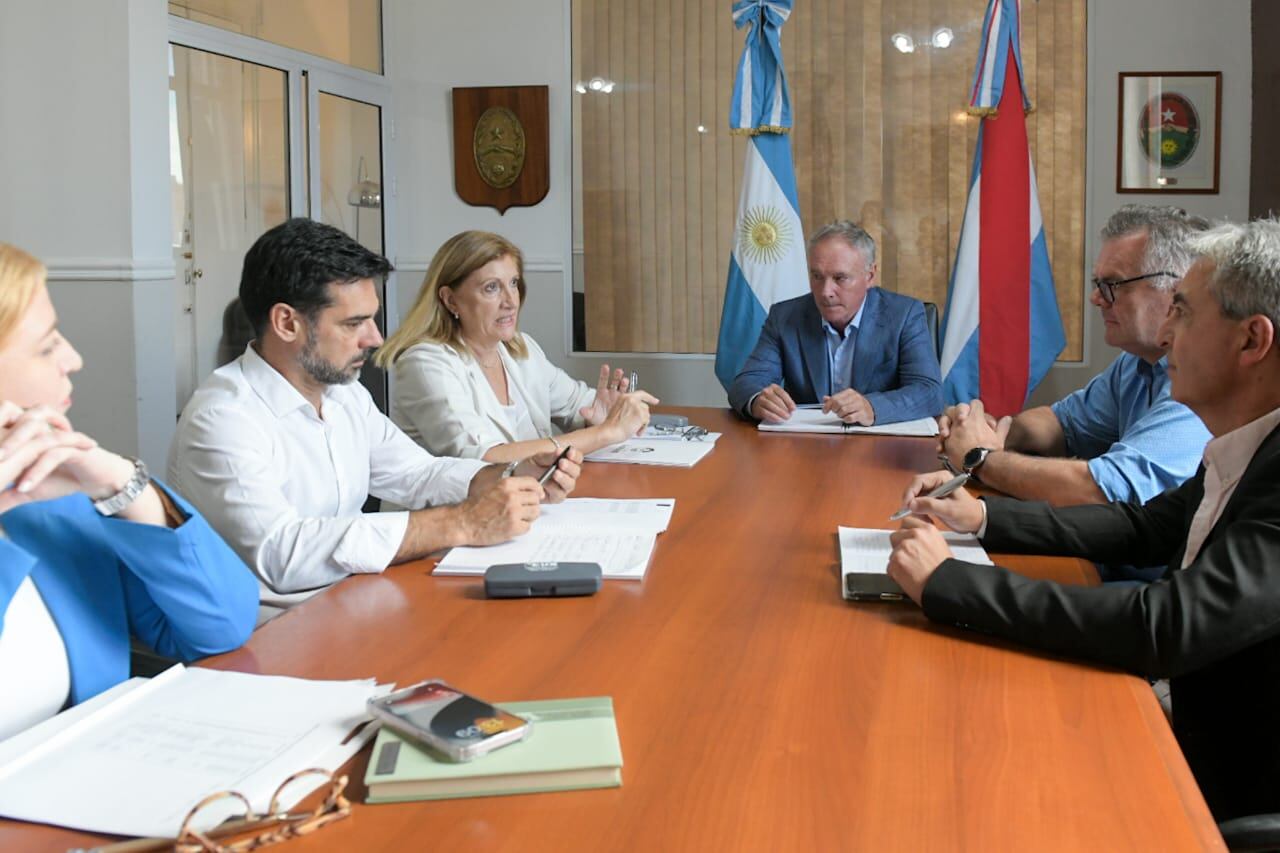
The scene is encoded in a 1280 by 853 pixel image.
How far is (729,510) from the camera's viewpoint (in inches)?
88.9

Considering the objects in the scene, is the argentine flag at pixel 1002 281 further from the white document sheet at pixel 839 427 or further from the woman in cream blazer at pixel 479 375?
the woman in cream blazer at pixel 479 375

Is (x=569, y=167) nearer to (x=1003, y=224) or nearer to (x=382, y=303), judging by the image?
(x=382, y=303)

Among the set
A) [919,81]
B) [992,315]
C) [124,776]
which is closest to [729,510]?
[124,776]

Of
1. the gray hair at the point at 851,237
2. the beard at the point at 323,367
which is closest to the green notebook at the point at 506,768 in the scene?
the beard at the point at 323,367

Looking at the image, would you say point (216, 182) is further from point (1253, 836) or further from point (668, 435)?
point (1253, 836)

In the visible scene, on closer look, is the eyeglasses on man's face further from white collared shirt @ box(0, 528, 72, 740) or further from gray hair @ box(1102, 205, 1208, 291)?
white collared shirt @ box(0, 528, 72, 740)

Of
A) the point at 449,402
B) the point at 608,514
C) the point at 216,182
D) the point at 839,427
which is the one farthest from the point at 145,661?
the point at 216,182

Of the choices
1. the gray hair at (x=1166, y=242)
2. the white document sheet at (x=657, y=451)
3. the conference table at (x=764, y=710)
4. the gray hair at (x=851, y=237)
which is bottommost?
the conference table at (x=764, y=710)

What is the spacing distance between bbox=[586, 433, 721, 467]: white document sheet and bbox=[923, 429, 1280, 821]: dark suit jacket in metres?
1.31

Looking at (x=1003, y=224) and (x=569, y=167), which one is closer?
(x=1003, y=224)

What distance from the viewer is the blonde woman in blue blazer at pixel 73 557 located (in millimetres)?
1314

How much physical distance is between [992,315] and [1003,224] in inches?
15.0

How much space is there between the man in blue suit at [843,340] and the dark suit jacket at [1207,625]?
82.7 inches

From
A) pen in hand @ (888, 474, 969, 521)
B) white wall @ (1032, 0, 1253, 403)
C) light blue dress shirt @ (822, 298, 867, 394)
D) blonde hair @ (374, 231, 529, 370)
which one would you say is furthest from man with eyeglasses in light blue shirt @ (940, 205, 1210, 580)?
white wall @ (1032, 0, 1253, 403)
